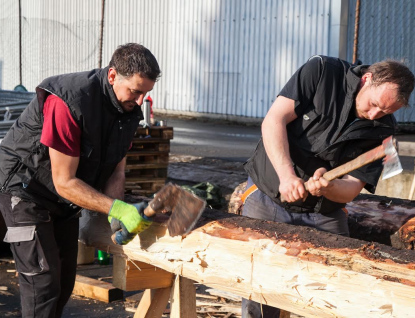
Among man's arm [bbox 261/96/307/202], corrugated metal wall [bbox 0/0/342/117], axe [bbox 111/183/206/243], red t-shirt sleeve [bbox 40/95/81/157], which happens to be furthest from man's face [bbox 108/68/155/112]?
corrugated metal wall [bbox 0/0/342/117]

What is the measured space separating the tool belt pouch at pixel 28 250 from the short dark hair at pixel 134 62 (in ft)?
3.07

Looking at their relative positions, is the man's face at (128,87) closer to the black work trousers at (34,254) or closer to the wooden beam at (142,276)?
the black work trousers at (34,254)

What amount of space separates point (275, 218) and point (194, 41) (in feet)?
45.5

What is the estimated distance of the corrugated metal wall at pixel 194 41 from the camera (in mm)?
14412

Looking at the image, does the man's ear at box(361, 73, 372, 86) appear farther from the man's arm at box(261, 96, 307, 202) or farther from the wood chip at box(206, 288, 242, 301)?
the wood chip at box(206, 288, 242, 301)

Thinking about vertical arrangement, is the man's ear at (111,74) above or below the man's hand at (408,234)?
above

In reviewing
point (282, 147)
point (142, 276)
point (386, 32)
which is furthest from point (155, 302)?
point (386, 32)

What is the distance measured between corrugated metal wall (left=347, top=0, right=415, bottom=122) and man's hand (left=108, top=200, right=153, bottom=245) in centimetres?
1113

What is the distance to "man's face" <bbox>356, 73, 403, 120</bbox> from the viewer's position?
309cm

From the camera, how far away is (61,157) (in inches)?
121

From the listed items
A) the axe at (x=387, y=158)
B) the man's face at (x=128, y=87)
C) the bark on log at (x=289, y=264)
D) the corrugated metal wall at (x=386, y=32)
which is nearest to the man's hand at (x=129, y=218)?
the bark on log at (x=289, y=264)

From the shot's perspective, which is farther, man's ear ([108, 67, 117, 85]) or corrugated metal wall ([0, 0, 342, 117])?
corrugated metal wall ([0, 0, 342, 117])

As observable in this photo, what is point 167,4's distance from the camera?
17359 mm

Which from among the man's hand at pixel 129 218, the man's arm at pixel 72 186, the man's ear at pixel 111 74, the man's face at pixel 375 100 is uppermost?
the man's ear at pixel 111 74
